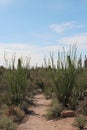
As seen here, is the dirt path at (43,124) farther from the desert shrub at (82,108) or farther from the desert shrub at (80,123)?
the desert shrub at (82,108)

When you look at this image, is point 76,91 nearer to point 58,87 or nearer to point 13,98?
point 58,87

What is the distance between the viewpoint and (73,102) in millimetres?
11859

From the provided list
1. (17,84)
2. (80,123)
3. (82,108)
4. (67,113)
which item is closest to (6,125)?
(80,123)

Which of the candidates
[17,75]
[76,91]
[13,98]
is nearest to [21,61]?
[17,75]

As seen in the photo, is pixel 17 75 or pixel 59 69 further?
pixel 17 75

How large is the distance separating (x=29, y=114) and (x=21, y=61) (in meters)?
3.29

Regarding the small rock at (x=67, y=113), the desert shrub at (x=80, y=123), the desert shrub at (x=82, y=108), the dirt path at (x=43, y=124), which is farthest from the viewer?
the small rock at (x=67, y=113)

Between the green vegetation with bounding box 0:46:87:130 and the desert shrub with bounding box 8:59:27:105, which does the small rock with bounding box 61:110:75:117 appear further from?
the desert shrub with bounding box 8:59:27:105

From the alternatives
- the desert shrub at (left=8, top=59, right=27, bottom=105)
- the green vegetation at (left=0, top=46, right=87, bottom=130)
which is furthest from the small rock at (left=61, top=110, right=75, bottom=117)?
the desert shrub at (left=8, top=59, right=27, bottom=105)

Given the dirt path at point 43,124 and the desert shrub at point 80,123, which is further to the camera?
the dirt path at point 43,124

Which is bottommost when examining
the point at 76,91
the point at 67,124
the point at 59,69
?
the point at 67,124

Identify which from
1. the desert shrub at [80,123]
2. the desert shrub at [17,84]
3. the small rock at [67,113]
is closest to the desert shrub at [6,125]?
the desert shrub at [80,123]

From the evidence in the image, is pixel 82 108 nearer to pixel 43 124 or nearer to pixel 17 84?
pixel 43 124

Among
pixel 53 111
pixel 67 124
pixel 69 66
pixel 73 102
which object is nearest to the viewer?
pixel 67 124
